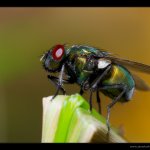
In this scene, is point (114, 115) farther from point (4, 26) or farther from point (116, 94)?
point (4, 26)

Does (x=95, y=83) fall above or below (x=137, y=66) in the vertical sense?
below

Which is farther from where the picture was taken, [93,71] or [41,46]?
[41,46]

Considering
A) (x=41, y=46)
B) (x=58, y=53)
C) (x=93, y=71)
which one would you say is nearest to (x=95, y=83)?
(x=93, y=71)

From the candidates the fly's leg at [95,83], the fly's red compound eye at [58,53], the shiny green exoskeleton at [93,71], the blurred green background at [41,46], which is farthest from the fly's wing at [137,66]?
the blurred green background at [41,46]

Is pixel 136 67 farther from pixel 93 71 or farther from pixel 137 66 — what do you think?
pixel 93 71

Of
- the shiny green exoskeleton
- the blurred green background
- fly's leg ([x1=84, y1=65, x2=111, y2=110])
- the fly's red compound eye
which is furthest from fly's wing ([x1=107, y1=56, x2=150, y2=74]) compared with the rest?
the blurred green background

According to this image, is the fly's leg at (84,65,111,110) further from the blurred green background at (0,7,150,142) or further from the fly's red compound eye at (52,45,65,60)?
the blurred green background at (0,7,150,142)
